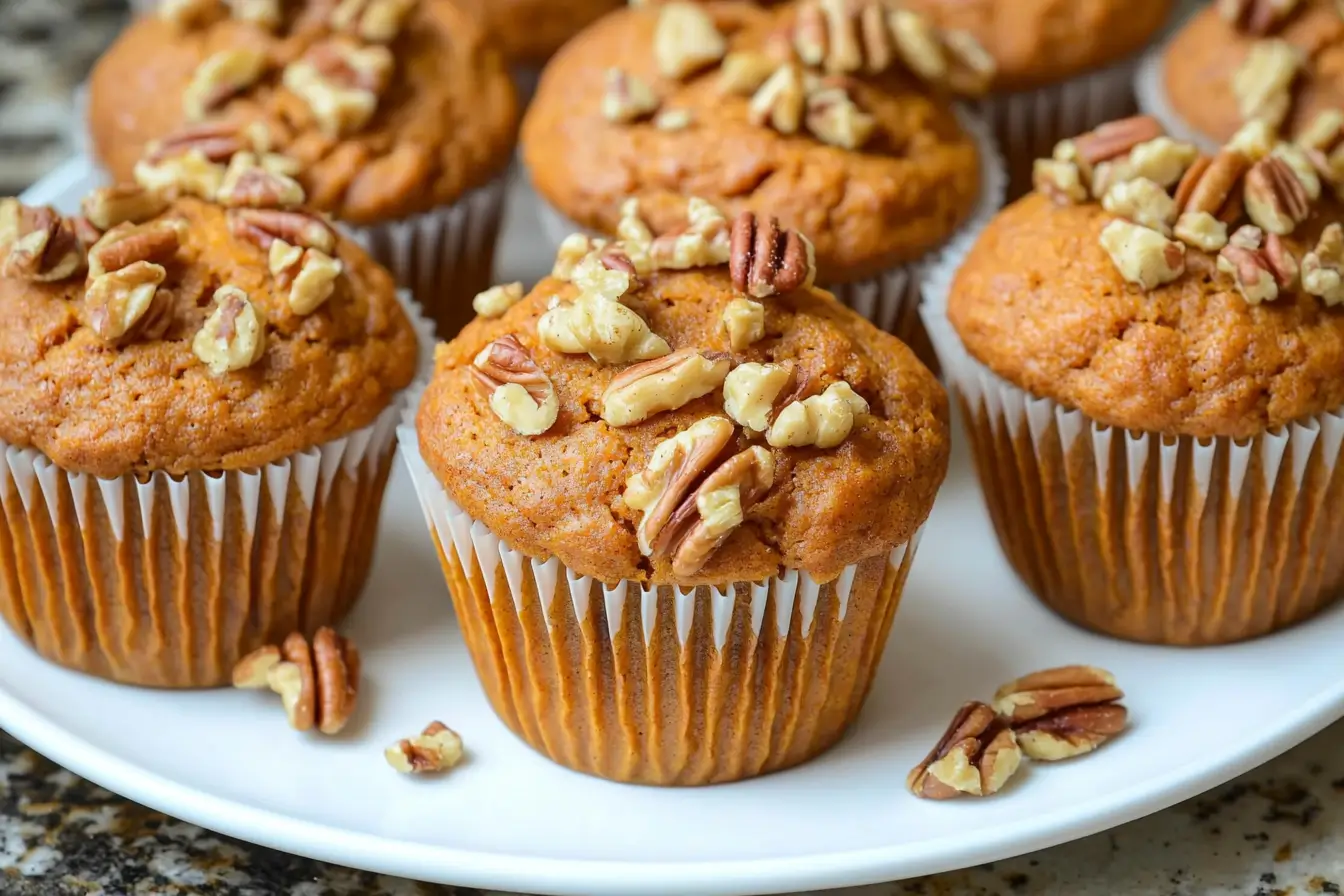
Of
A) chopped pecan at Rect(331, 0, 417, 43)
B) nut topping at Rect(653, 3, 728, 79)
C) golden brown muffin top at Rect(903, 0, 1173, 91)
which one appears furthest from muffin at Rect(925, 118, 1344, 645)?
chopped pecan at Rect(331, 0, 417, 43)

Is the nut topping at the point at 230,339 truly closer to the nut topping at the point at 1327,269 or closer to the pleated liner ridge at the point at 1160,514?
the pleated liner ridge at the point at 1160,514

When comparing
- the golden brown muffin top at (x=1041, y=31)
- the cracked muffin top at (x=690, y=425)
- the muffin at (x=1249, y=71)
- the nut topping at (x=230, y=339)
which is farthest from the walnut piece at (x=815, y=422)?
the golden brown muffin top at (x=1041, y=31)

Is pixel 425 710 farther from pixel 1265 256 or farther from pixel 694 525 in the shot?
pixel 1265 256

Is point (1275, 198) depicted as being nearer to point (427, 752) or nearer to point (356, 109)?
point (427, 752)

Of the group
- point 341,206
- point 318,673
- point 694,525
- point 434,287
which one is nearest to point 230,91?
point 341,206

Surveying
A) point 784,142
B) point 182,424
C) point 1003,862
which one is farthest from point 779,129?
point 1003,862

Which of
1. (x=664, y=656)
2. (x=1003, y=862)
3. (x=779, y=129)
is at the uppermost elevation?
(x=779, y=129)
